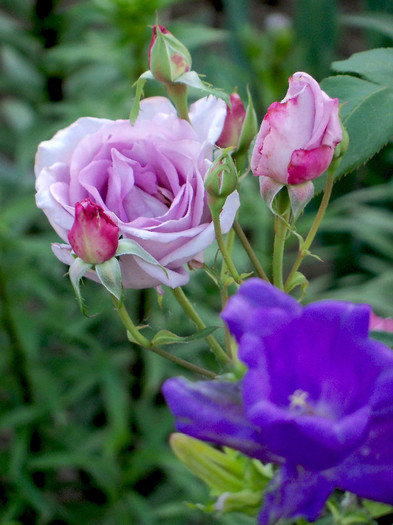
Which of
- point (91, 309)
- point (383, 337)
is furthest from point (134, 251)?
point (91, 309)

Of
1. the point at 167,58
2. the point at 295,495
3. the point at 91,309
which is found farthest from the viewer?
the point at 91,309

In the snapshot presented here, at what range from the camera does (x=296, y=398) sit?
30 centimetres

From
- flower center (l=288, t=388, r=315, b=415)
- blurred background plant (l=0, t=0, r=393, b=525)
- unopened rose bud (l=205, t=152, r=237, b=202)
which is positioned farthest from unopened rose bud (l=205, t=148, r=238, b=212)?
blurred background plant (l=0, t=0, r=393, b=525)

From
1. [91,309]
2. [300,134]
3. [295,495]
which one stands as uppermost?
[300,134]

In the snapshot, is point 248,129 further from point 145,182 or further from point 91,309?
point 91,309

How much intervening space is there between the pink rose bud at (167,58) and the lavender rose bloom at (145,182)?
0.02 m

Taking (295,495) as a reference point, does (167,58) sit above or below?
above

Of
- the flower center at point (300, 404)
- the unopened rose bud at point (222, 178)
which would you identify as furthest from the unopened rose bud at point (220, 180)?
the flower center at point (300, 404)

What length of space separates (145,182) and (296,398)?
156mm

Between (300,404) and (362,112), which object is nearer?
(300,404)

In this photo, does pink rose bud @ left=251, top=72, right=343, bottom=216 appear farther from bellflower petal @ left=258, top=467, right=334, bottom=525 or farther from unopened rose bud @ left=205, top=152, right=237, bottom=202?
bellflower petal @ left=258, top=467, right=334, bottom=525

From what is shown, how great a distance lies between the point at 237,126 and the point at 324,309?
0.55ft

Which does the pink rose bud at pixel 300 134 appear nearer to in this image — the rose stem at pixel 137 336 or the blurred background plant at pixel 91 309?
the rose stem at pixel 137 336

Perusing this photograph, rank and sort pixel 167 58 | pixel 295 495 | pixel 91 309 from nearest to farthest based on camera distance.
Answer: pixel 295 495
pixel 167 58
pixel 91 309
